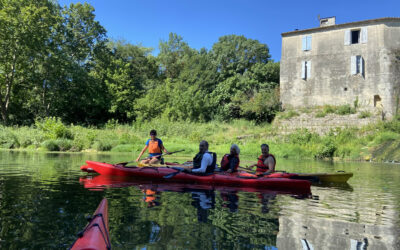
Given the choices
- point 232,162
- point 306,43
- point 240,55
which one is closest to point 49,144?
point 232,162

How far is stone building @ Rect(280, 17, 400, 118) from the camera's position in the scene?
2497cm

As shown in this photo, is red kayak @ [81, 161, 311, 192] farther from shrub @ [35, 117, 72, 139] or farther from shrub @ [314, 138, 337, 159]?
shrub @ [35, 117, 72, 139]

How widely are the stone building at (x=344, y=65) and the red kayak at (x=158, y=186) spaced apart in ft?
66.4

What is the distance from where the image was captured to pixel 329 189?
8.43 m

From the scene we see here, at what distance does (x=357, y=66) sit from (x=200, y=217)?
24231mm

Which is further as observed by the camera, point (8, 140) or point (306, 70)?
point (306, 70)

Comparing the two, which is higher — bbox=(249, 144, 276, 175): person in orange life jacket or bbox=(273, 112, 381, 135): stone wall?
bbox=(273, 112, 381, 135): stone wall

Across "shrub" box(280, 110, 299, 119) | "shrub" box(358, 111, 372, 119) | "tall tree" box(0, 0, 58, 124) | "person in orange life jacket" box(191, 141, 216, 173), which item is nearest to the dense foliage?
"tall tree" box(0, 0, 58, 124)

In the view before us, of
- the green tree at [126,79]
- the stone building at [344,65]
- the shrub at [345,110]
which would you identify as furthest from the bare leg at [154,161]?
the green tree at [126,79]

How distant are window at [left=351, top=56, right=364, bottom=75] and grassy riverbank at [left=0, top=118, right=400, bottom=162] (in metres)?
4.70

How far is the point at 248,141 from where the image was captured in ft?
73.3

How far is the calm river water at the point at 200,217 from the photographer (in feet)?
13.3

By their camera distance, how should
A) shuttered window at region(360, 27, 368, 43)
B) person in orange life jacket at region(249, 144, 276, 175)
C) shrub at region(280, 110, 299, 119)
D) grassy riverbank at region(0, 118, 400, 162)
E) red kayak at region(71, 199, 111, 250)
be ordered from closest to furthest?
red kayak at region(71, 199, 111, 250)
person in orange life jacket at region(249, 144, 276, 175)
grassy riverbank at region(0, 118, 400, 162)
shuttered window at region(360, 27, 368, 43)
shrub at region(280, 110, 299, 119)

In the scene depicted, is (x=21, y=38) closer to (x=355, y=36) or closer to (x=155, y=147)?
(x=155, y=147)
